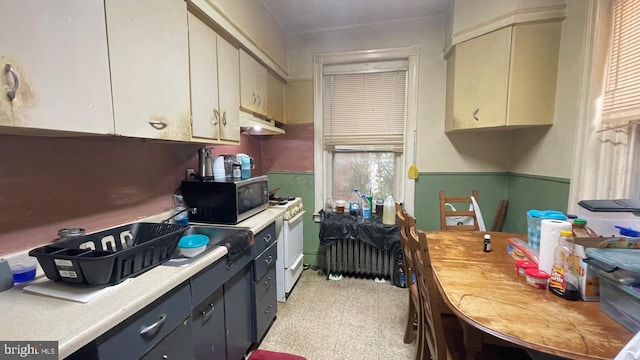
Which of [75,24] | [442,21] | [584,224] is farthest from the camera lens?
[442,21]

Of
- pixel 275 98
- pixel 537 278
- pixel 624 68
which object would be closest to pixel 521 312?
pixel 537 278

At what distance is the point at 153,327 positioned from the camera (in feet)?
3.05

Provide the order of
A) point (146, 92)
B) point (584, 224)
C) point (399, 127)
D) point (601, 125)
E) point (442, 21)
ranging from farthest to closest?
point (399, 127), point (442, 21), point (601, 125), point (146, 92), point (584, 224)

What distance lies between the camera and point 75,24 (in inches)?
34.6

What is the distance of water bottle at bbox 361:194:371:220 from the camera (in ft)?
9.30

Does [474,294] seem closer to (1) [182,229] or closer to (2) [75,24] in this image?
(1) [182,229]

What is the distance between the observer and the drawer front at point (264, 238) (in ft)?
5.75

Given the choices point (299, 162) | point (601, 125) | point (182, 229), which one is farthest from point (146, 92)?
point (601, 125)

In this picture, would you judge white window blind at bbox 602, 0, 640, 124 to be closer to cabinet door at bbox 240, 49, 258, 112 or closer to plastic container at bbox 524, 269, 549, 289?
plastic container at bbox 524, 269, 549, 289

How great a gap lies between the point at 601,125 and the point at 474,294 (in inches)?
57.3

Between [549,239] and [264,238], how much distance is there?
5.32 feet

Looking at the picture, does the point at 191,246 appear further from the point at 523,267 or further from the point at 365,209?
the point at 365,209

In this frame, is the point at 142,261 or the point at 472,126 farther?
the point at 472,126

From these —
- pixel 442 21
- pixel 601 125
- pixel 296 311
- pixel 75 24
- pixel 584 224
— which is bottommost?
pixel 296 311
